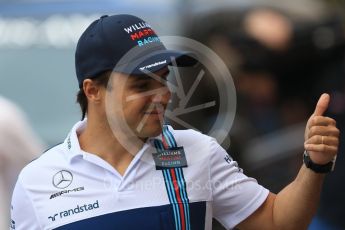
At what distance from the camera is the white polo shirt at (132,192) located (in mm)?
4992

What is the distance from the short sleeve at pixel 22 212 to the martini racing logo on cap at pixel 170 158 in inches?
21.8

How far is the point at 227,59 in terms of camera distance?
29.0 ft

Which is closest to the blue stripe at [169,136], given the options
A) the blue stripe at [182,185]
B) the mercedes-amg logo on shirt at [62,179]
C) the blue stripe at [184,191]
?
the blue stripe at [182,185]

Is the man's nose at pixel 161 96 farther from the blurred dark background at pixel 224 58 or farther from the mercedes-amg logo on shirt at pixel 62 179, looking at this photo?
the blurred dark background at pixel 224 58

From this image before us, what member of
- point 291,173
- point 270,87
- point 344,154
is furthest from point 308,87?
point 344,154

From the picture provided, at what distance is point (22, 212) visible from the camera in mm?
5137

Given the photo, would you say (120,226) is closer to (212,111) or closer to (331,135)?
(331,135)

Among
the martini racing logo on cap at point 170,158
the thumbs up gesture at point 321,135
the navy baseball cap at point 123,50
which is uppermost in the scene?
the navy baseball cap at point 123,50

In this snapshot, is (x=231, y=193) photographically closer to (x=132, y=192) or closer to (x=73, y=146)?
(x=132, y=192)

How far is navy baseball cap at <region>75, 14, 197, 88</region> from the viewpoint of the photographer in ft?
16.6

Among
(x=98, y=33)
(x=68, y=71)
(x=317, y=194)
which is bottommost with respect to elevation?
(x=317, y=194)

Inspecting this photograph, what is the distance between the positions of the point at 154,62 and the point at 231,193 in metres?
0.64

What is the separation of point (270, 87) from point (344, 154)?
6.97 feet

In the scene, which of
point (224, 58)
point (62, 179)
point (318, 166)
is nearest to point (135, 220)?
point (62, 179)
